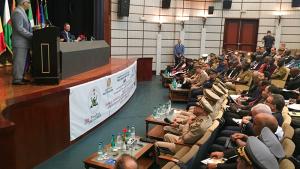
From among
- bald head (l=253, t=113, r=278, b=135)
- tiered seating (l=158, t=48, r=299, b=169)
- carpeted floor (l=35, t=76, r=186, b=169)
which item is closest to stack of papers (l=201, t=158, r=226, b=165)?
tiered seating (l=158, t=48, r=299, b=169)

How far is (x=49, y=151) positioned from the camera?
429 centimetres

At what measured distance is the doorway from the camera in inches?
539

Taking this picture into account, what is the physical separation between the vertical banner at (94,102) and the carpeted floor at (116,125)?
6.5 inches

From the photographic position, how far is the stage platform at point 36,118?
142 inches

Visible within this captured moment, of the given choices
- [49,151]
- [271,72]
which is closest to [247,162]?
[49,151]

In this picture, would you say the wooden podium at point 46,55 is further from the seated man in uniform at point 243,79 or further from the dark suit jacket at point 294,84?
the dark suit jacket at point 294,84

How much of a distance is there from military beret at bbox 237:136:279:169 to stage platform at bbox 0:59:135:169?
2435 mm

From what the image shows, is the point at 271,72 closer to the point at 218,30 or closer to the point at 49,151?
the point at 49,151

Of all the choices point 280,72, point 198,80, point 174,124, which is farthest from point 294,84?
point 174,124

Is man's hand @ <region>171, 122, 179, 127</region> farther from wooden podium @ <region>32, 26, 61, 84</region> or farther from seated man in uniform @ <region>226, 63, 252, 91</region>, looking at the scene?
seated man in uniform @ <region>226, 63, 252, 91</region>

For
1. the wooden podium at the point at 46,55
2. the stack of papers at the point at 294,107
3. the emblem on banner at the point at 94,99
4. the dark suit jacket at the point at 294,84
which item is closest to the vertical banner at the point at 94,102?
the emblem on banner at the point at 94,99

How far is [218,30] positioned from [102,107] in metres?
9.69

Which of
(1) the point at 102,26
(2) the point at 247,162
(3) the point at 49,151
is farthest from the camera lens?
(1) the point at 102,26

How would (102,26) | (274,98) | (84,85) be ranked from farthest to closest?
(102,26) < (84,85) < (274,98)
